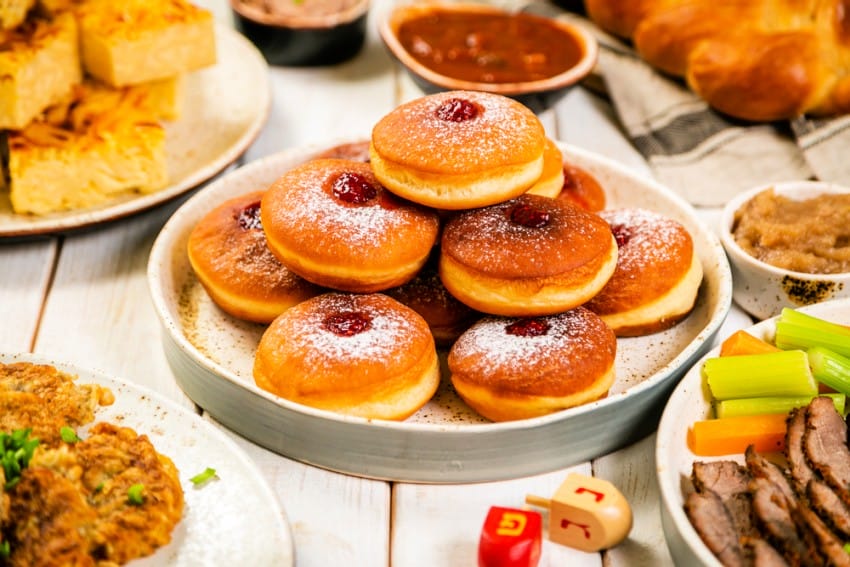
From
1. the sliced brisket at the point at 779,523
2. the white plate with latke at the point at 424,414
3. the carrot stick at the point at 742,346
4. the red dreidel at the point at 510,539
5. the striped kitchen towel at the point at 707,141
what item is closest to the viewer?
the sliced brisket at the point at 779,523

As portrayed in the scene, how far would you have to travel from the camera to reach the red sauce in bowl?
407 cm

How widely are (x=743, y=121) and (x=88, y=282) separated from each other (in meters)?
2.68

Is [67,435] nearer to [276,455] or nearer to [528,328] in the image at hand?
[276,455]

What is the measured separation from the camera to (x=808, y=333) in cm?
270

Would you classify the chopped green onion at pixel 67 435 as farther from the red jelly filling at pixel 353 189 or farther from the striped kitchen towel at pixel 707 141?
the striped kitchen towel at pixel 707 141

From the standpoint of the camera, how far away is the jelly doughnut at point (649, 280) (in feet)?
9.29

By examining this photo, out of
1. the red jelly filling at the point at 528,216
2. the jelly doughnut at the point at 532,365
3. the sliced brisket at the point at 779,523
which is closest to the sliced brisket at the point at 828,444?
the sliced brisket at the point at 779,523

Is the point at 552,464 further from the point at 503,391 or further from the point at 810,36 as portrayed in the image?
the point at 810,36

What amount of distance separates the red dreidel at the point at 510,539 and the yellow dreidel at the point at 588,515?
63 mm

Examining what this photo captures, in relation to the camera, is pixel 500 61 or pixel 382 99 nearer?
pixel 500 61

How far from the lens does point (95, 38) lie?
3.60m

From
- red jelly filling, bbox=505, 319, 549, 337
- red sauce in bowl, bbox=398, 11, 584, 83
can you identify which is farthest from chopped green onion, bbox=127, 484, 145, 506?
red sauce in bowl, bbox=398, 11, 584, 83

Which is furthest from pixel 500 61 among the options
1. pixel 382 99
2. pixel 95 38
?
pixel 95 38

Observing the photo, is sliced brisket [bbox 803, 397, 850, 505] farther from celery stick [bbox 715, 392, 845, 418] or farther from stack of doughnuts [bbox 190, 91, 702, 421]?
stack of doughnuts [bbox 190, 91, 702, 421]
